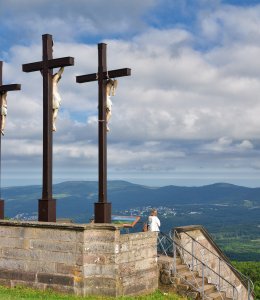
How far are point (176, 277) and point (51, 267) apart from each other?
4.34 meters

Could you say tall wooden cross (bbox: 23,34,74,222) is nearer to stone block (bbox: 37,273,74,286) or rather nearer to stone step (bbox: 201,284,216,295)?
stone block (bbox: 37,273,74,286)

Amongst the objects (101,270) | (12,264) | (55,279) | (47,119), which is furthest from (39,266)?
(47,119)

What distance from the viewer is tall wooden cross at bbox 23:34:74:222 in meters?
17.6

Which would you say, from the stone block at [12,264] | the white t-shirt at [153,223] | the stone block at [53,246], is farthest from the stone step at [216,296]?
the stone block at [12,264]

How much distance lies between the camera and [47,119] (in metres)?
18.0

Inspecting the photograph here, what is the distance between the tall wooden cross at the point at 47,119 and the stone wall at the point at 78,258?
83cm

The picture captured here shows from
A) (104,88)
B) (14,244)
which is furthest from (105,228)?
(104,88)

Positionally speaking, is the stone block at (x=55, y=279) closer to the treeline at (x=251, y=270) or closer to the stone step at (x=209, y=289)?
the stone step at (x=209, y=289)

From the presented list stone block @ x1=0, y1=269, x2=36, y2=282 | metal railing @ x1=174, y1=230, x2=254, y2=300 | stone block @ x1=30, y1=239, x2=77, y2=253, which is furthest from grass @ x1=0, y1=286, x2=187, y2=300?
metal railing @ x1=174, y1=230, x2=254, y2=300

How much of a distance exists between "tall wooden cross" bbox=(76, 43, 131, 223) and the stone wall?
3.73 feet

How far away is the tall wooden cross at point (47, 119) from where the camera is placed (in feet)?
57.7

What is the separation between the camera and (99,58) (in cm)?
1811

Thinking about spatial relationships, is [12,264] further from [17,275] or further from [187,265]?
[187,265]

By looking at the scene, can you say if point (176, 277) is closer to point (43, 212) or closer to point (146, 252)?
point (146, 252)
